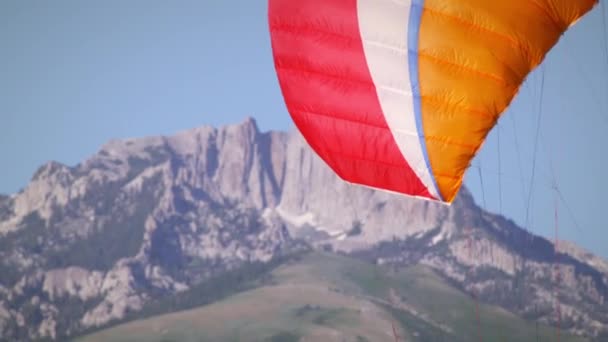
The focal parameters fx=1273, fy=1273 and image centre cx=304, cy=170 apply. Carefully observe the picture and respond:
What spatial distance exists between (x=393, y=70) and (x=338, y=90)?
2.69 meters

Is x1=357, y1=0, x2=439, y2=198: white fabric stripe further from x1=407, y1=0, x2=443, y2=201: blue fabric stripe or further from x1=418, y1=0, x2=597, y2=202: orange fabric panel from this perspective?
x1=418, y1=0, x2=597, y2=202: orange fabric panel

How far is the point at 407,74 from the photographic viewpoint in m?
52.2

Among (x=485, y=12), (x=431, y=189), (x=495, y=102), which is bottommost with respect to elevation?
(x=431, y=189)

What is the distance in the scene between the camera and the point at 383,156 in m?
53.6

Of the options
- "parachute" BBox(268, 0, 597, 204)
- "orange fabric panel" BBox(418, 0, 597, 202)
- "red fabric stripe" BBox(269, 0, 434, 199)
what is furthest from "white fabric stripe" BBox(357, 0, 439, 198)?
"orange fabric panel" BBox(418, 0, 597, 202)

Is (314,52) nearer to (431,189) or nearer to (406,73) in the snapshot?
(406,73)

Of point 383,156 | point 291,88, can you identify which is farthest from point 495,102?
point 291,88

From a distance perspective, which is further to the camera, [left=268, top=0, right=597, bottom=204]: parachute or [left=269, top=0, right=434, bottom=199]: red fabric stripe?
[left=269, top=0, right=434, bottom=199]: red fabric stripe

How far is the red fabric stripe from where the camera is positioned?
53.1 m

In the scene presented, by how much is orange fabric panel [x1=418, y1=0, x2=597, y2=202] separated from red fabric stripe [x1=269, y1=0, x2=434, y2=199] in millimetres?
2109

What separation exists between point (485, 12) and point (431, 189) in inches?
301

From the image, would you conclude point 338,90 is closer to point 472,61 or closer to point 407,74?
point 407,74

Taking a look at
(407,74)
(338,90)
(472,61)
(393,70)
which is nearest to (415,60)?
(407,74)

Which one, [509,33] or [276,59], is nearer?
[509,33]
